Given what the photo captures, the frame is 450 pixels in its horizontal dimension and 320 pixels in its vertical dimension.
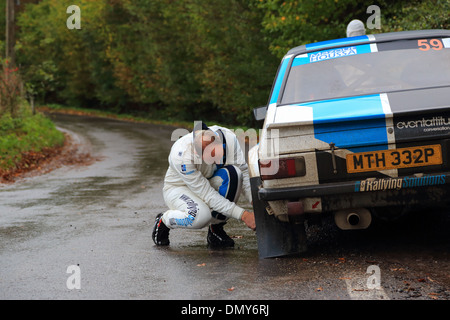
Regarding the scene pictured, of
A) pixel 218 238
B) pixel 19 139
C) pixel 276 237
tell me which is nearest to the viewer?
pixel 276 237

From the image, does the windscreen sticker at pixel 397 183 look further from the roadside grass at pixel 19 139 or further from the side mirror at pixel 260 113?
the roadside grass at pixel 19 139

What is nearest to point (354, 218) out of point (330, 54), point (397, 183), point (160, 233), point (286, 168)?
point (397, 183)

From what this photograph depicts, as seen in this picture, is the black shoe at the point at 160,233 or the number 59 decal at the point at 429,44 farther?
the black shoe at the point at 160,233

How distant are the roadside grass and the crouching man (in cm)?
1024

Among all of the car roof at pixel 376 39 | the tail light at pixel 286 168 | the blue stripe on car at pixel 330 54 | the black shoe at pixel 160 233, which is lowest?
the black shoe at pixel 160 233

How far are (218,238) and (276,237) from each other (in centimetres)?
104

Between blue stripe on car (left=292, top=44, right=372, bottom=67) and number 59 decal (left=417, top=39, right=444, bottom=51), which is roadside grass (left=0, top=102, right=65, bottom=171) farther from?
number 59 decal (left=417, top=39, right=444, bottom=51)

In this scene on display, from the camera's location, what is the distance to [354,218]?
5559 millimetres

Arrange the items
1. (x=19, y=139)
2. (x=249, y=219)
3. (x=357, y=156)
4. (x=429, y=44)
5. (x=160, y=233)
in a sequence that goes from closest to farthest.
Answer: (x=357, y=156) → (x=249, y=219) → (x=429, y=44) → (x=160, y=233) → (x=19, y=139)

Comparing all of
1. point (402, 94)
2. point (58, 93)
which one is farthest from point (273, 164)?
point (58, 93)

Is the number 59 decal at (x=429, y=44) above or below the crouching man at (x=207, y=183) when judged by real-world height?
above

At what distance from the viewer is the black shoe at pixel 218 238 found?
6832 millimetres

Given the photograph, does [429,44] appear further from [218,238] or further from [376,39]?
[218,238]

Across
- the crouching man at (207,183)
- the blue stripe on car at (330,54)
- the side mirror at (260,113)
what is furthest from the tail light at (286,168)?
the blue stripe on car at (330,54)
